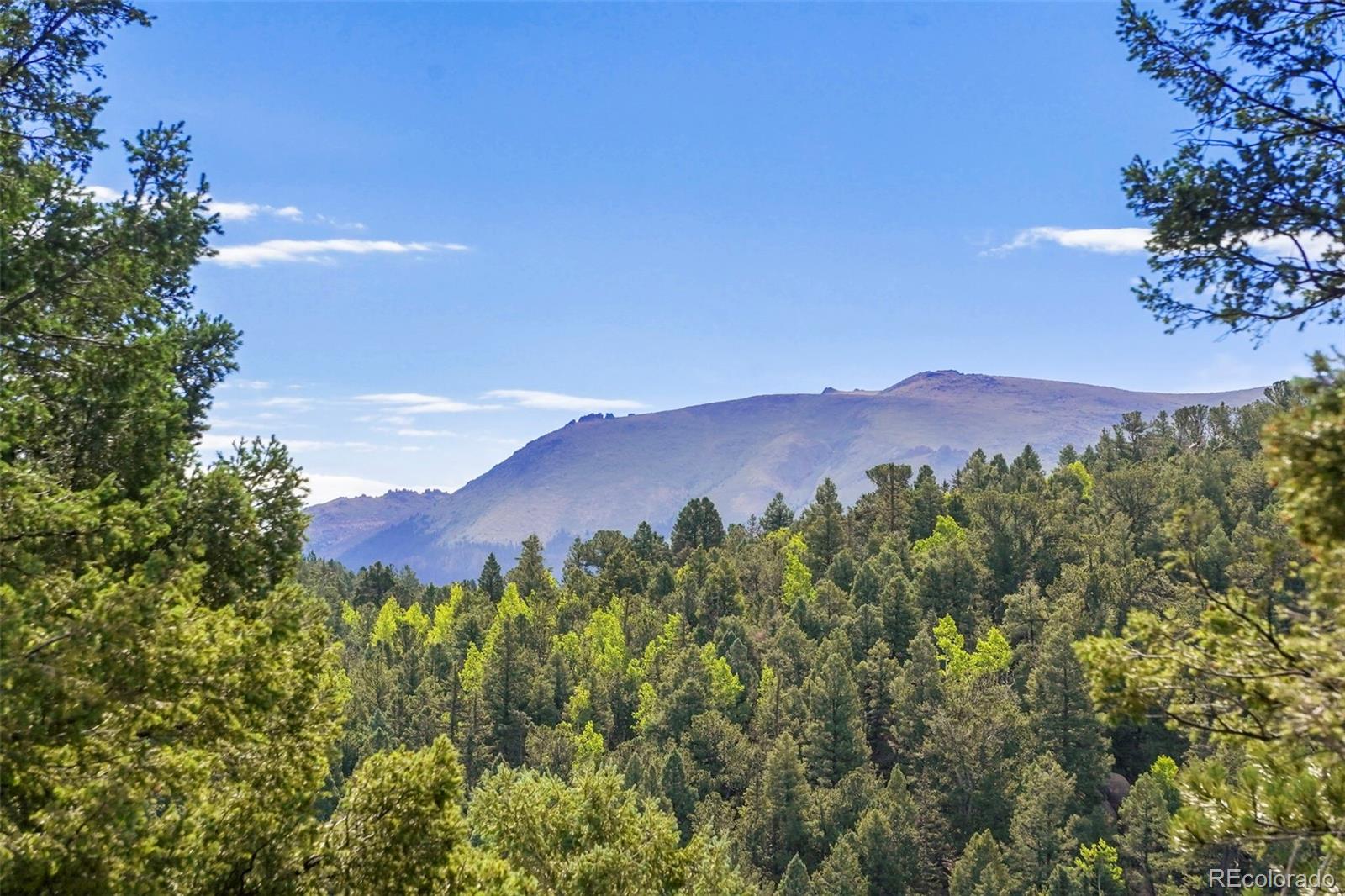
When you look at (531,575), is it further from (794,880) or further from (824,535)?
(794,880)

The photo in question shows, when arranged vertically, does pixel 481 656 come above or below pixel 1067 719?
above

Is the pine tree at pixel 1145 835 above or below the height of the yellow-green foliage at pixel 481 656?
below

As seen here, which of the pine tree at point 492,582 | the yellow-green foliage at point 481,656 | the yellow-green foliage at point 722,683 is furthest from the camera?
the pine tree at point 492,582

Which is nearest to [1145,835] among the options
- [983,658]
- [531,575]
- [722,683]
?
[983,658]

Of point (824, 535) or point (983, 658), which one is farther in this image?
point (824, 535)

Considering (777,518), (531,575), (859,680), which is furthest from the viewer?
(777,518)

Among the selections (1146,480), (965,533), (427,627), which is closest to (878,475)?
(965,533)

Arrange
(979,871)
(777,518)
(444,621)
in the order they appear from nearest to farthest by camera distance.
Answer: (979,871)
(444,621)
(777,518)

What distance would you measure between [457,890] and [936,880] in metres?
51.7

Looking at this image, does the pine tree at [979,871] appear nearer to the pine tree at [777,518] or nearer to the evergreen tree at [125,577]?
the evergreen tree at [125,577]

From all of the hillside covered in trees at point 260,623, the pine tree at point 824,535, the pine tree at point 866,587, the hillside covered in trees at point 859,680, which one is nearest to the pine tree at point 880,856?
the hillside covered in trees at point 859,680

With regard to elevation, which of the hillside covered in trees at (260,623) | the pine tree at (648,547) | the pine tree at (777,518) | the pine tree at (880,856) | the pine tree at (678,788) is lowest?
the pine tree at (880,856)

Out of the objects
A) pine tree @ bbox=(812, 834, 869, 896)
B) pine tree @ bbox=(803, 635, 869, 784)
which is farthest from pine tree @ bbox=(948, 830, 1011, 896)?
pine tree @ bbox=(803, 635, 869, 784)

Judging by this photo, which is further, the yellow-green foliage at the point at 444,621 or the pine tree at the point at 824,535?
the pine tree at the point at 824,535
